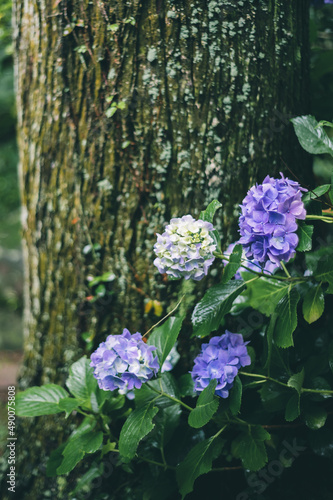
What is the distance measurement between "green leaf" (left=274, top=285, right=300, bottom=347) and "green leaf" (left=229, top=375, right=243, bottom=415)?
0.48ft

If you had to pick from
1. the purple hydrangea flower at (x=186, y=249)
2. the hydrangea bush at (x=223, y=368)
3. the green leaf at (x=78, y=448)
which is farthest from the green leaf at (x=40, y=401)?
the purple hydrangea flower at (x=186, y=249)

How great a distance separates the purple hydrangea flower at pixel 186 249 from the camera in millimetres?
960

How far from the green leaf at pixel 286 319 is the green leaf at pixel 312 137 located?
1.34 feet

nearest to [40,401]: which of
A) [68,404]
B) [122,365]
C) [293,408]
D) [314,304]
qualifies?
[68,404]

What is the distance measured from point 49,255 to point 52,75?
0.67 m

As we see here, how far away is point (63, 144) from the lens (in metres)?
1.49

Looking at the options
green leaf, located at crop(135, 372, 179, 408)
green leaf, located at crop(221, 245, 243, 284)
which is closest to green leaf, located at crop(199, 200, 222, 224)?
green leaf, located at crop(221, 245, 243, 284)

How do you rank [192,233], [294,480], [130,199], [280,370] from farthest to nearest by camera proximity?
[130,199], [294,480], [280,370], [192,233]

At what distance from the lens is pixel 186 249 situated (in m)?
0.95

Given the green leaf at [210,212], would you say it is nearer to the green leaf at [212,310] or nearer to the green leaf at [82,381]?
the green leaf at [212,310]

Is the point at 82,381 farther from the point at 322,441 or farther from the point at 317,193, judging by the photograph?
the point at 317,193

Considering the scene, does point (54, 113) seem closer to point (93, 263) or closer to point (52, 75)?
point (52, 75)

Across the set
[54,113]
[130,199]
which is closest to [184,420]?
[130,199]

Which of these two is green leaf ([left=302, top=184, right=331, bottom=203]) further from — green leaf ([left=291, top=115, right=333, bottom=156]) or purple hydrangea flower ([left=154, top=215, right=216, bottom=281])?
purple hydrangea flower ([left=154, top=215, right=216, bottom=281])
